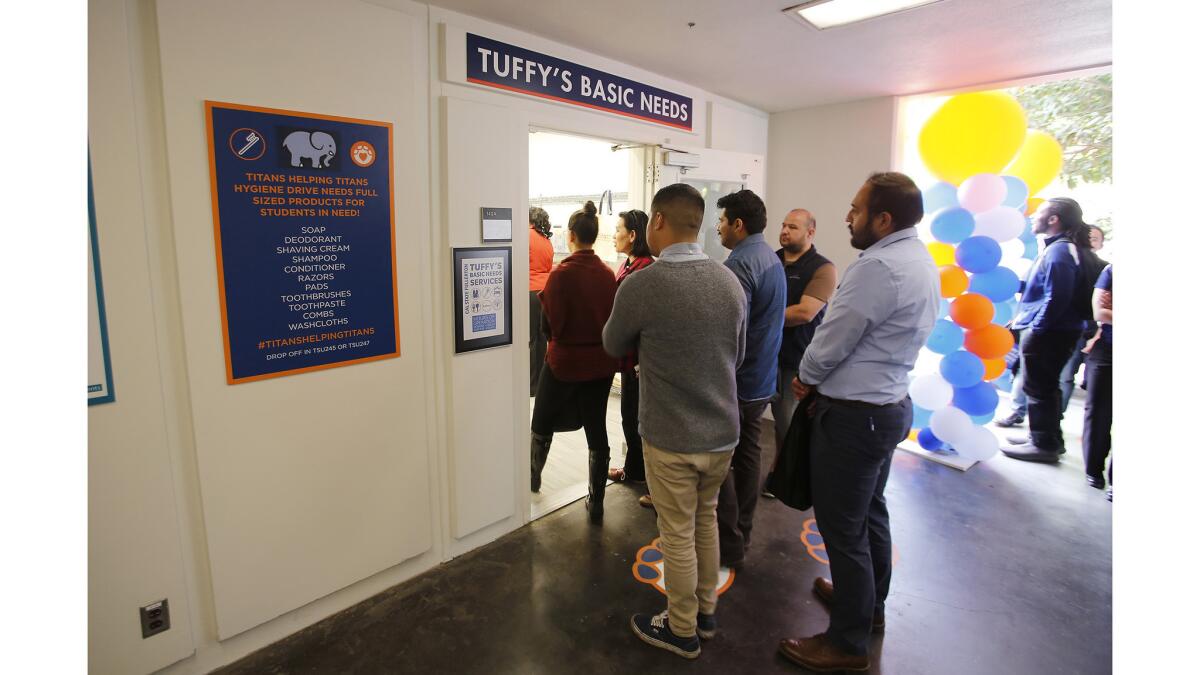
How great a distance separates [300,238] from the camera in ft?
6.29

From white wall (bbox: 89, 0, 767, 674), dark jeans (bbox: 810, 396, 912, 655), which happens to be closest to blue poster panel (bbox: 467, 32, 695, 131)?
white wall (bbox: 89, 0, 767, 674)

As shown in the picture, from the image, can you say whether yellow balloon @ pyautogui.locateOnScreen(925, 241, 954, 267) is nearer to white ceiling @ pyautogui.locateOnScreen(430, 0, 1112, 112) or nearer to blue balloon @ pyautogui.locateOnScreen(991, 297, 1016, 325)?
blue balloon @ pyautogui.locateOnScreen(991, 297, 1016, 325)

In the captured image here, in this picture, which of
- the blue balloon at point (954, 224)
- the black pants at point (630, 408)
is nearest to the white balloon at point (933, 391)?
the blue balloon at point (954, 224)

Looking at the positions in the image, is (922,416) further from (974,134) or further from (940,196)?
(974,134)

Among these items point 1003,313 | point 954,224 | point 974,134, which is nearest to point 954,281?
point 954,224

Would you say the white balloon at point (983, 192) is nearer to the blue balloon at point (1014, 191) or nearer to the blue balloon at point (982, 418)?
the blue balloon at point (1014, 191)

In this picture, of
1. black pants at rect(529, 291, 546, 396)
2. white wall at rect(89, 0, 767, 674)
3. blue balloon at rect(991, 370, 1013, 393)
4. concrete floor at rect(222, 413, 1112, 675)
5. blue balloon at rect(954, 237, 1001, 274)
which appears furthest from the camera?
blue balloon at rect(991, 370, 1013, 393)

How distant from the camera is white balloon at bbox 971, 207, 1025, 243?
3338 millimetres

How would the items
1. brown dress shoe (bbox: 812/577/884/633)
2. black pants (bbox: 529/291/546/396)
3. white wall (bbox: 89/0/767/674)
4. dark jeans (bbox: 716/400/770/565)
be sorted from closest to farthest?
white wall (bbox: 89/0/767/674) < brown dress shoe (bbox: 812/577/884/633) < dark jeans (bbox: 716/400/770/565) < black pants (bbox: 529/291/546/396)

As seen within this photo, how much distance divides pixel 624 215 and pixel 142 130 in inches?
75.5

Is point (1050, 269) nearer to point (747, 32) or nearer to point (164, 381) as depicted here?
point (747, 32)

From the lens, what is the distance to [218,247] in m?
1.77

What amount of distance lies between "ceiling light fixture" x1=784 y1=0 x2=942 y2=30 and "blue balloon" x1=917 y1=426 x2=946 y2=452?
2731 mm

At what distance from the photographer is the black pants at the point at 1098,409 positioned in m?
3.23
